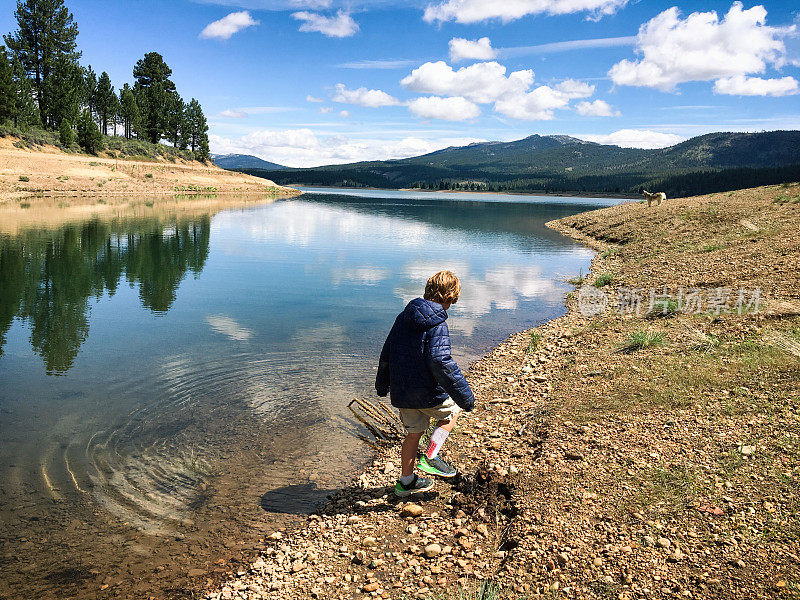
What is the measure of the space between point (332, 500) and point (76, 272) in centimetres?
1821

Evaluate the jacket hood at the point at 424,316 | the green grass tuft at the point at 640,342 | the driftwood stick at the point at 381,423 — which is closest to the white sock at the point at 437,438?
the jacket hood at the point at 424,316

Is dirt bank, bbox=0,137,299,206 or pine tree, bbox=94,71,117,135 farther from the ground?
pine tree, bbox=94,71,117,135

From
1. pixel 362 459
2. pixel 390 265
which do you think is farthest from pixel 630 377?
pixel 390 265

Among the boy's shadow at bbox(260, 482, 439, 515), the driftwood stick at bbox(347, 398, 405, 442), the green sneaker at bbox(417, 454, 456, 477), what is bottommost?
the boy's shadow at bbox(260, 482, 439, 515)

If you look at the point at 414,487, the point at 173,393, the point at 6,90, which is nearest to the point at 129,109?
the point at 6,90

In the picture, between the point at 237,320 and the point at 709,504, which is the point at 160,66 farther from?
the point at 709,504

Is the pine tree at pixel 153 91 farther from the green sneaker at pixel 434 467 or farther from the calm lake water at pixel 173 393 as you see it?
the green sneaker at pixel 434 467

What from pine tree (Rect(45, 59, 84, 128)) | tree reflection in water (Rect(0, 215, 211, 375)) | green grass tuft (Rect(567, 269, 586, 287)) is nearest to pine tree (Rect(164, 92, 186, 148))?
pine tree (Rect(45, 59, 84, 128))

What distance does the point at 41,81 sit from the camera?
3374 inches

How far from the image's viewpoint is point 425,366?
5684 mm

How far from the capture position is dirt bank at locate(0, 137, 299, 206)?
53250mm

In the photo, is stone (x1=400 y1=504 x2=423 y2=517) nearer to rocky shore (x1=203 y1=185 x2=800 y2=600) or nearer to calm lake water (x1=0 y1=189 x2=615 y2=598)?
rocky shore (x1=203 y1=185 x2=800 y2=600)

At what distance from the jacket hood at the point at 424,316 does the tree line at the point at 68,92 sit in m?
86.2

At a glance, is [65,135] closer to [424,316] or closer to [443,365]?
[424,316]
